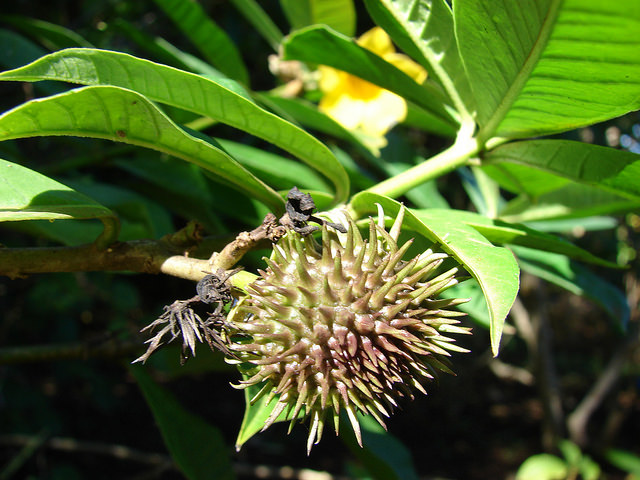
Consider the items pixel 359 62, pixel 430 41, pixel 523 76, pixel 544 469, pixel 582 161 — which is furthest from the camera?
pixel 544 469

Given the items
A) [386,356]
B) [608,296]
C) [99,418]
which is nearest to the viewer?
[386,356]

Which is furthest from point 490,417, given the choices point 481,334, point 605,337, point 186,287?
point 186,287

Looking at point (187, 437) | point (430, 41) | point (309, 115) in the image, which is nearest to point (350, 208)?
point (430, 41)

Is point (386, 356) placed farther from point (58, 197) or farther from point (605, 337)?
point (605, 337)

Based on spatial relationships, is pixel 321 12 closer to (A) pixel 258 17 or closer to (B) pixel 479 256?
(A) pixel 258 17

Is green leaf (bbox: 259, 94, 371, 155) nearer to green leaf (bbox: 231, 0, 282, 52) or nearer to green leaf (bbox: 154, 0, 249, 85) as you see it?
green leaf (bbox: 154, 0, 249, 85)

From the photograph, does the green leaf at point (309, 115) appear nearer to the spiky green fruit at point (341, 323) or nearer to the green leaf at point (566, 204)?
the green leaf at point (566, 204)

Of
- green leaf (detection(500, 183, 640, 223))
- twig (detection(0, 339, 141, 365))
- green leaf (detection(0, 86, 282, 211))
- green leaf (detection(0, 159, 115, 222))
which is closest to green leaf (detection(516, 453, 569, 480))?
green leaf (detection(500, 183, 640, 223))
